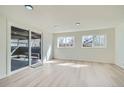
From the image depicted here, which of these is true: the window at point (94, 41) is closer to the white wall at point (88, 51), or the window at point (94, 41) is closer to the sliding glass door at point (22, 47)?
the white wall at point (88, 51)

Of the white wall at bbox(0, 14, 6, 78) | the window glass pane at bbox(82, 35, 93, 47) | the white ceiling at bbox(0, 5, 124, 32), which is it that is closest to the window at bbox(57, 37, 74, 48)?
the window glass pane at bbox(82, 35, 93, 47)

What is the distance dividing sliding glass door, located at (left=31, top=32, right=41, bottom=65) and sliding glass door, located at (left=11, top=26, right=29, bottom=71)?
52cm

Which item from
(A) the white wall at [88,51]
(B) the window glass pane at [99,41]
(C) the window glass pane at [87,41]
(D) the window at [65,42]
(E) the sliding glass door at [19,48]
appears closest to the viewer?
(E) the sliding glass door at [19,48]

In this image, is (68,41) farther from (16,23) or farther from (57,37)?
(16,23)

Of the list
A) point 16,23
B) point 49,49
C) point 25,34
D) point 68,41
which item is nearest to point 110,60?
point 68,41

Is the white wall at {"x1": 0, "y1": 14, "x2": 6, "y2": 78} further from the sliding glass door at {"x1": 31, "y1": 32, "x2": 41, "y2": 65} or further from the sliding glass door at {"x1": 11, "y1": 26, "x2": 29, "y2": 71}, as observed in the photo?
the sliding glass door at {"x1": 31, "y1": 32, "x2": 41, "y2": 65}

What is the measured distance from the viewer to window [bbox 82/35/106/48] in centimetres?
702

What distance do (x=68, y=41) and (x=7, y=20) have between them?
16.5 ft

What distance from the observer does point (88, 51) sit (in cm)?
743

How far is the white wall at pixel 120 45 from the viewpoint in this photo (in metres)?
5.37

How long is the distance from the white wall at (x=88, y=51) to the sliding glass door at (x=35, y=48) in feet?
7.50

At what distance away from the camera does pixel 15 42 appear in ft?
15.1

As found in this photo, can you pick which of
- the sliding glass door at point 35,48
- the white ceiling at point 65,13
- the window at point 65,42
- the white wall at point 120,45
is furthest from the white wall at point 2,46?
the window at point 65,42

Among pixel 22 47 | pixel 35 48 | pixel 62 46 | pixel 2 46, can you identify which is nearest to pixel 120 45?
pixel 62 46
